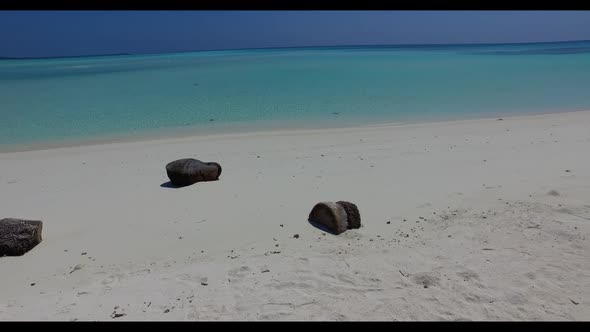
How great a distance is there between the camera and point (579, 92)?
1658 centimetres

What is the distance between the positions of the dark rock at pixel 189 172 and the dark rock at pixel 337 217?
82.0 inches

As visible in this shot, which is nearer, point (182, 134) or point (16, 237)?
point (16, 237)

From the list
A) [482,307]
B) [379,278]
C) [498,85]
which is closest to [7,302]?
[379,278]

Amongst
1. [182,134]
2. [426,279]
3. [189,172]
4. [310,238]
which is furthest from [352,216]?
[182,134]

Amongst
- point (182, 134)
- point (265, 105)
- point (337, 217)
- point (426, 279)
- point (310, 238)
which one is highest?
point (265, 105)

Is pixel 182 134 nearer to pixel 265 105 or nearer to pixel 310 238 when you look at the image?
pixel 265 105

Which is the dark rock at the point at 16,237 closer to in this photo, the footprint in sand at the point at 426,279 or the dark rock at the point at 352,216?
the dark rock at the point at 352,216

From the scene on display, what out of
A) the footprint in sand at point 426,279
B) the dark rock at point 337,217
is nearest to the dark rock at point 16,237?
the dark rock at point 337,217

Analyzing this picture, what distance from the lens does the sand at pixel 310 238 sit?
9.91 ft

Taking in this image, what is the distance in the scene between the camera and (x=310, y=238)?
416 cm

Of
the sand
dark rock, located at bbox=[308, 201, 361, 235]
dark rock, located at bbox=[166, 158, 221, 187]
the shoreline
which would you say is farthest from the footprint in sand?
the shoreline

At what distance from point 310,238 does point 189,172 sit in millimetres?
2330

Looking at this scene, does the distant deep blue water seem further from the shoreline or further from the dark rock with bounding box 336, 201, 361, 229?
the dark rock with bounding box 336, 201, 361, 229
